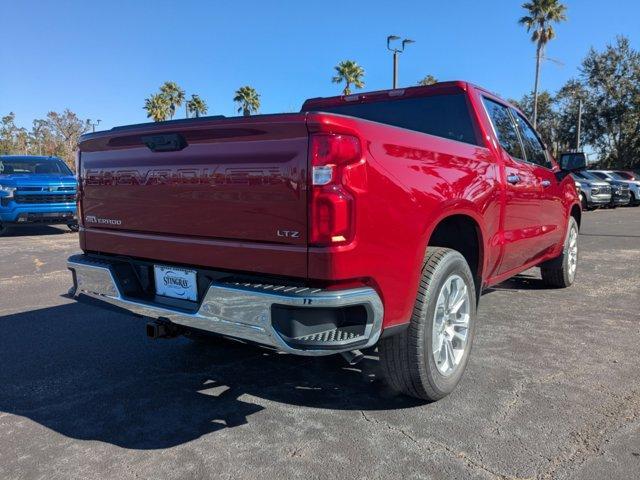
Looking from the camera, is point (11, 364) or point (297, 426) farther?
point (11, 364)

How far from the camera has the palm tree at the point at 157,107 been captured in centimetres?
5134

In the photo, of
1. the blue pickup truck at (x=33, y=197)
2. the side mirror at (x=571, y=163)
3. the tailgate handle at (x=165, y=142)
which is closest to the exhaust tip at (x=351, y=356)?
the tailgate handle at (x=165, y=142)

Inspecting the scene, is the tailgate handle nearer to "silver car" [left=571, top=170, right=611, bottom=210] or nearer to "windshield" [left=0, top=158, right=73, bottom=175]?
"windshield" [left=0, top=158, right=73, bottom=175]

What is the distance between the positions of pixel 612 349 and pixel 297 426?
8.87ft

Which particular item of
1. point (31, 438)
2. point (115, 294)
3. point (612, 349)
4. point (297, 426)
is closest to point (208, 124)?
point (115, 294)

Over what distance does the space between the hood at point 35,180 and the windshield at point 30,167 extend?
0.48 m

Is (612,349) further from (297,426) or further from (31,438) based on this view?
(31,438)

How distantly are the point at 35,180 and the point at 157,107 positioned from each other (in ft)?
142

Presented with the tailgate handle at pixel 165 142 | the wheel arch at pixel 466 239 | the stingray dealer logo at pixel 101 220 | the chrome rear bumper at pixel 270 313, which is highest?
the tailgate handle at pixel 165 142

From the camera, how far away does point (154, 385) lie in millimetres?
3471

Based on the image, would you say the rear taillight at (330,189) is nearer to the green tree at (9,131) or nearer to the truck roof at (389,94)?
the truck roof at (389,94)

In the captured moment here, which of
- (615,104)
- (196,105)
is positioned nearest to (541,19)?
(615,104)

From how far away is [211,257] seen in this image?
277 cm

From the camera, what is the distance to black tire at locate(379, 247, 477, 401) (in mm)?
2840
